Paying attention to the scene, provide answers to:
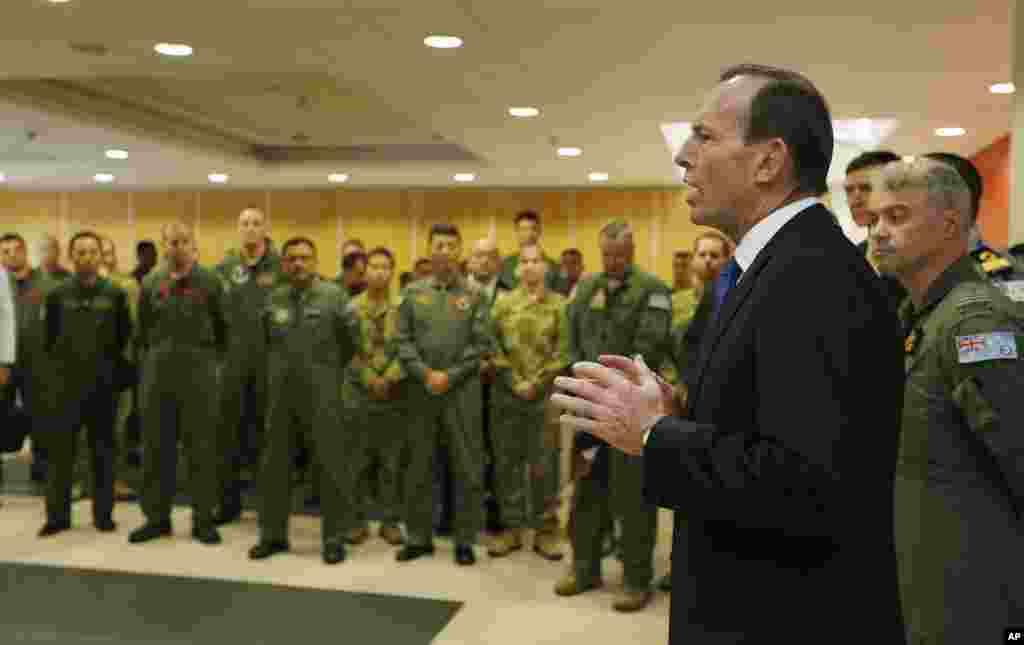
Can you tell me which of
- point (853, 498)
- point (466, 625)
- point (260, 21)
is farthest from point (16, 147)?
point (853, 498)

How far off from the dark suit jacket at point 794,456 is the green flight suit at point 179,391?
446 centimetres

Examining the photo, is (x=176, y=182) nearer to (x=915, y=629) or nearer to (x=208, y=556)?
(x=208, y=556)

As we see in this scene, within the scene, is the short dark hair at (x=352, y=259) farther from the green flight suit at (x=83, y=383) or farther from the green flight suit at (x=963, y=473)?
the green flight suit at (x=963, y=473)

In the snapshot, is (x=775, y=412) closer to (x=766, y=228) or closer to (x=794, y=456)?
(x=794, y=456)

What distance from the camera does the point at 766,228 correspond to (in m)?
1.39

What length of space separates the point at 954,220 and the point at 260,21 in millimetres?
3582

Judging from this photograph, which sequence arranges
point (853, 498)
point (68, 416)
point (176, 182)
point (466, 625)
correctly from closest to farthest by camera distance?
1. point (853, 498)
2. point (466, 625)
3. point (68, 416)
4. point (176, 182)

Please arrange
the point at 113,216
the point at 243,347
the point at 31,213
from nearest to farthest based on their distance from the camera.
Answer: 1. the point at 243,347
2. the point at 113,216
3. the point at 31,213

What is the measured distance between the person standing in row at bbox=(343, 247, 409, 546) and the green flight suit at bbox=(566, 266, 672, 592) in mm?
1173

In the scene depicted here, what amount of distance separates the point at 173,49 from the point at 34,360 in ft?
A: 6.93

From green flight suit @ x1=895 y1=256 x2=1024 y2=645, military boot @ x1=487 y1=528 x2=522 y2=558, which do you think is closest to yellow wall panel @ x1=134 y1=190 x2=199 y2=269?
military boot @ x1=487 y1=528 x2=522 y2=558

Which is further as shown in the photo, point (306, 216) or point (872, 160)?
point (306, 216)

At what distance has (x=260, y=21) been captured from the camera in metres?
4.80

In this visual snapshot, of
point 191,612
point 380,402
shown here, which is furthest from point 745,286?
point 380,402
